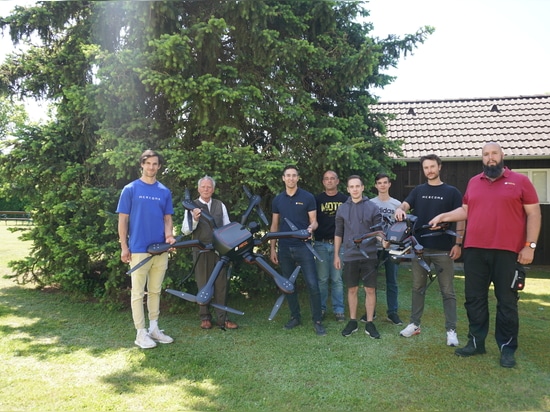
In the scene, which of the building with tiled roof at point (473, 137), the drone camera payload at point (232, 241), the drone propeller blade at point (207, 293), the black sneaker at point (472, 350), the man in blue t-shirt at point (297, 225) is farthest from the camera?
the building with tiled roof at point (473, 137)

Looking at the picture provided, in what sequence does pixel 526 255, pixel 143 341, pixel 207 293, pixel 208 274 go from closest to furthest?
1. pixel 207 293
2. pixel 526 255
3. pixel 143 341
4. pixel 208 274

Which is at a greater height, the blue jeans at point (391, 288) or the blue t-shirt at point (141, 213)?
the blue t-shirt at point (141, 213)

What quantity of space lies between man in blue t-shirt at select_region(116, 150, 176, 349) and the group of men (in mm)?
10

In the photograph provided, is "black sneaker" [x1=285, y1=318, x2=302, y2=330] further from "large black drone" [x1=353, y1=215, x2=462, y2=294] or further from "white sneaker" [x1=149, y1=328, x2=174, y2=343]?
"large black drone" [x1=353, y1=215, x2=462, y2=294]

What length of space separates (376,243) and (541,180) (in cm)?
768

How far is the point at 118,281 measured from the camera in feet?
18.8

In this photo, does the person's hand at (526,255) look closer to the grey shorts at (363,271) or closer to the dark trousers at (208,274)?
the grey shorts at (363,271)

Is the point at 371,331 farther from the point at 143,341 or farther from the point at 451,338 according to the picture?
the point at 143,341

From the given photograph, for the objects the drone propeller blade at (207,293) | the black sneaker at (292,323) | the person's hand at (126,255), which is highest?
the person's hand at (126,255)

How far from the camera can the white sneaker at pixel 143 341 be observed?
14.6 ft

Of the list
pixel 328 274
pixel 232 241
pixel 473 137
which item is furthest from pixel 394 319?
pixel 473 137

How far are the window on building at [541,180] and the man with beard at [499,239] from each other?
7.15m

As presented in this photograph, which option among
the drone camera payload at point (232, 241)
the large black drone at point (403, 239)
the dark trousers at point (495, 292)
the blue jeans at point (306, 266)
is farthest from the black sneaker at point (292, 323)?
the drone camera payload at point (232, 241)

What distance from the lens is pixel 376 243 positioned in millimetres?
4738
